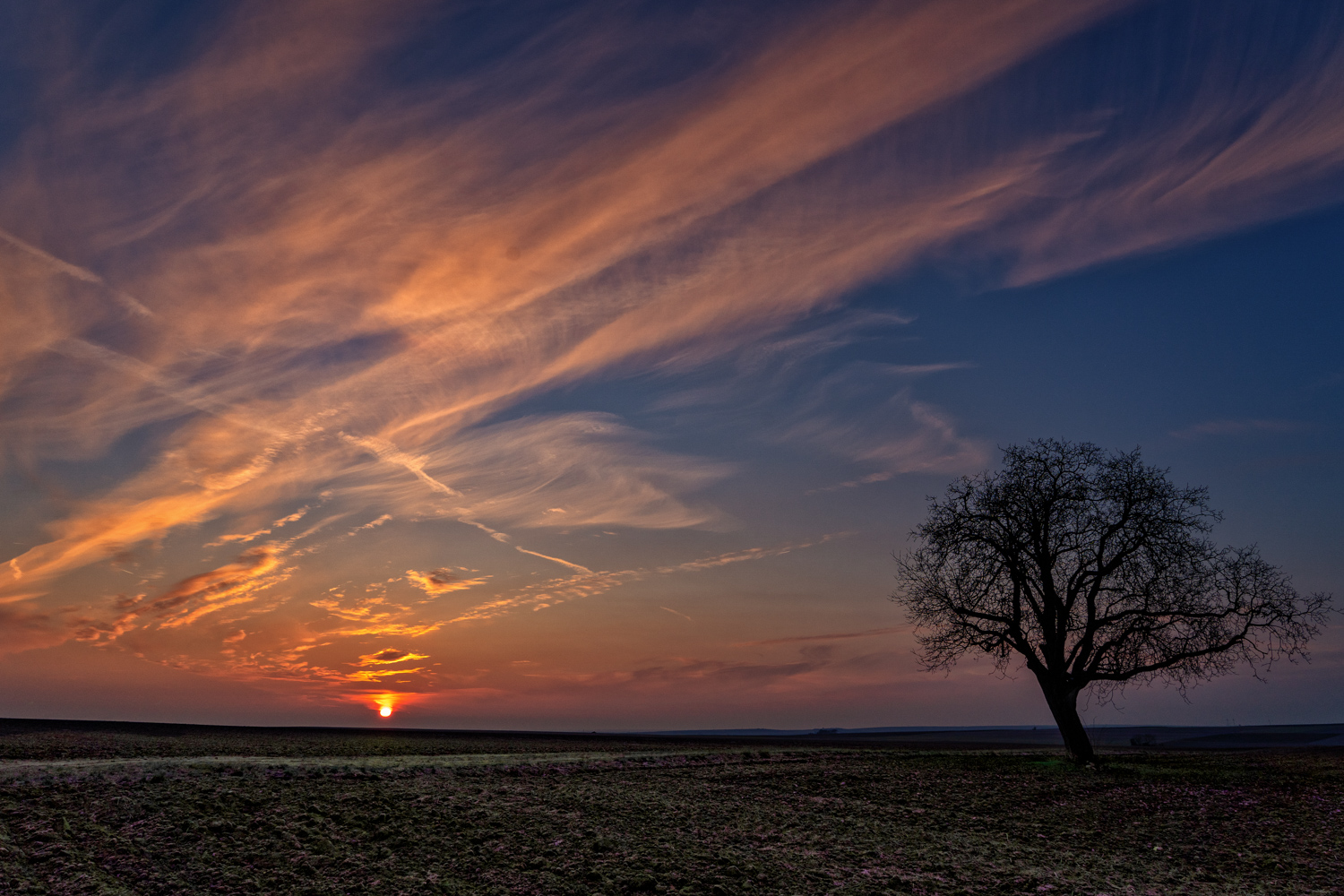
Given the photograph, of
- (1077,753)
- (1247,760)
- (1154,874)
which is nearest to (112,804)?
(1154,874)

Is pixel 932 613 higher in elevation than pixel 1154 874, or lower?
higher

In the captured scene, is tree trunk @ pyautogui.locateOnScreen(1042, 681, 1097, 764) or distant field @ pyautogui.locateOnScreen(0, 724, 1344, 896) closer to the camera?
distant field @ pyautogui.locateOnScreen(0, 724, 1344, 896)

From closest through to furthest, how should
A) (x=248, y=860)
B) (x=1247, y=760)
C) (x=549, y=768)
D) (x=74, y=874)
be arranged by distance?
(x=74, y=874) → (x=248, y=860) → (x=549, y=768) → (x=1247, y=760)

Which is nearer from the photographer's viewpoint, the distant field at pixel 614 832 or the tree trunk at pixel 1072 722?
the distant field at pixel 614 832

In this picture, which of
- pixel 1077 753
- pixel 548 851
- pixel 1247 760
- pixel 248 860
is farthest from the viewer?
pixel 1247 760

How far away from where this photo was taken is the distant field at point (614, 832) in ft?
48.4

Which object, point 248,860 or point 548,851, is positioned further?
point 548,851

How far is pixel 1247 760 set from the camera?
155 ft

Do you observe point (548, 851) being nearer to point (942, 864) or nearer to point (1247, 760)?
point (942, 864)

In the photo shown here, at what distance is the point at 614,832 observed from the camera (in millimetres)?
18438

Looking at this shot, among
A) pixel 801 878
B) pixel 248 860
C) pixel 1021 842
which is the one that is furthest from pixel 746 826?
pixel 248 860

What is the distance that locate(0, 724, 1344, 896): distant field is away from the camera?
14.8 metres

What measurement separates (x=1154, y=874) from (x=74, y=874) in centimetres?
2113

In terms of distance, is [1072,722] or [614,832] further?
[1072,722]
